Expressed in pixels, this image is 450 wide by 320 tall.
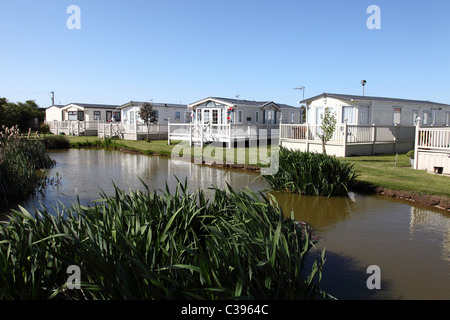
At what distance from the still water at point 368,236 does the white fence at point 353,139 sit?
7.77 metres

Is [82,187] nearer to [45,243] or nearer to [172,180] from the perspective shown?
[172,180]

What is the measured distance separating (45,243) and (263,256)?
221cm

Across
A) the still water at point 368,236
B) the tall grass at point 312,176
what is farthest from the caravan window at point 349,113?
the tall grass at point 312,176

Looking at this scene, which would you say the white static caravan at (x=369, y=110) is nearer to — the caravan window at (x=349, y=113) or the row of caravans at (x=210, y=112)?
the caravan window at (x=349, y=113)

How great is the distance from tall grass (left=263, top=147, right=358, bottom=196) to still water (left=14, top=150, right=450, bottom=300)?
0.99 feet

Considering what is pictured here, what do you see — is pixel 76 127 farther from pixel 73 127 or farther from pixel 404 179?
pixel 404 179

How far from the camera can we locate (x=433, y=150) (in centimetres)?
1319

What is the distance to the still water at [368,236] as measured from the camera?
4.86 meters

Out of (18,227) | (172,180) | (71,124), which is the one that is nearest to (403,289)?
(18,227)

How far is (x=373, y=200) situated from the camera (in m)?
9.84

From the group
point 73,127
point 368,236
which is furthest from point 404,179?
point 73,127

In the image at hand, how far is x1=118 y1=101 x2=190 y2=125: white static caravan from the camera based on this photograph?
3550 cm

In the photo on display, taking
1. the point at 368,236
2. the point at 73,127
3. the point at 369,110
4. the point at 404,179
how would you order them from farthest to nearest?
the point at 73,127 < the point at 369,110 < the point at 404,179 < the point at 368,236

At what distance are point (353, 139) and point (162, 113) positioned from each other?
67.5 ft
